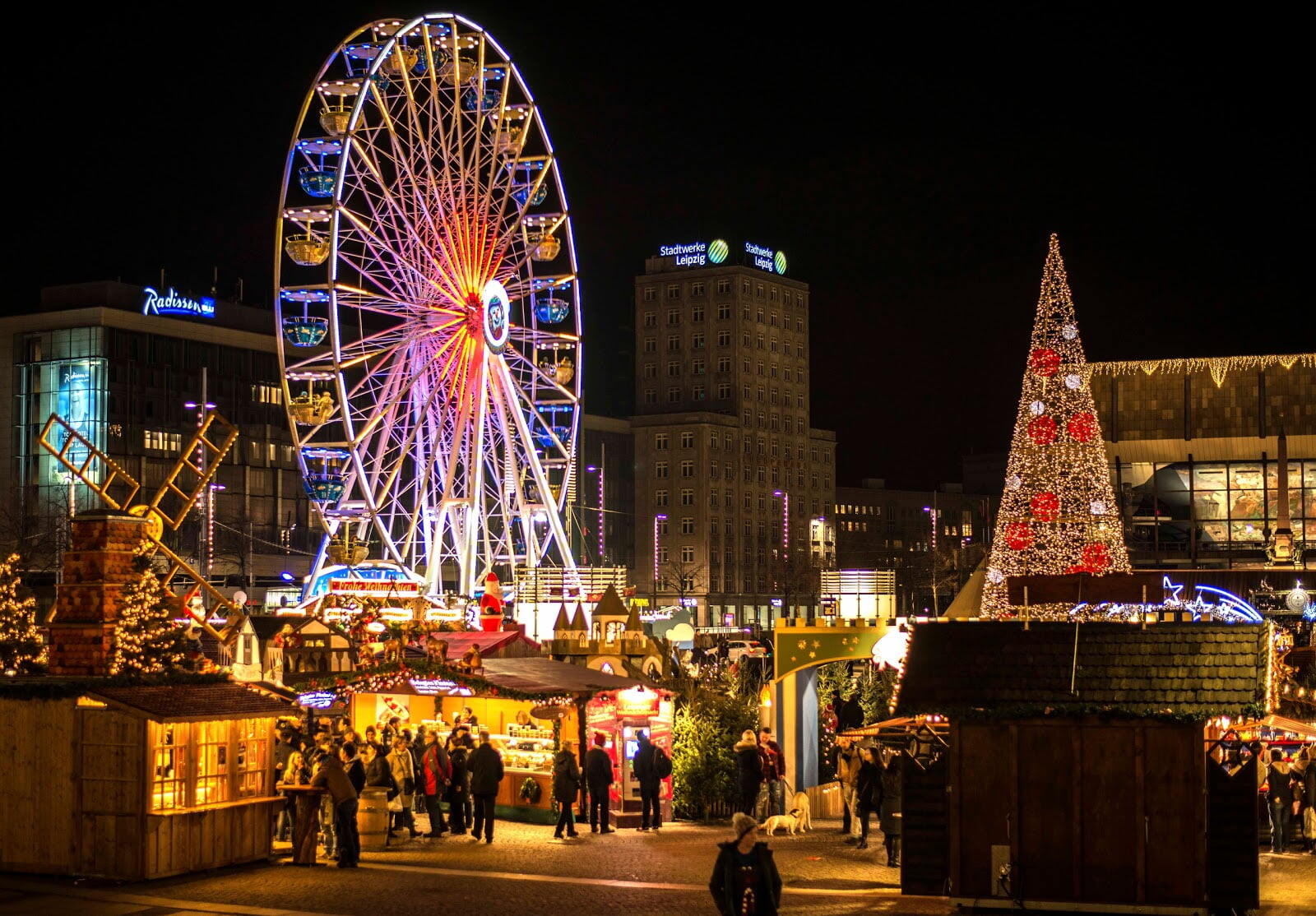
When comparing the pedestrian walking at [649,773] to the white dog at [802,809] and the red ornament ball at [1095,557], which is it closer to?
the white dog at [802,809]

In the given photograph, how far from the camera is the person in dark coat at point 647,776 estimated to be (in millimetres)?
26234

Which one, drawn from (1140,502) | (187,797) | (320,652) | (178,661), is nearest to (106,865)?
(187,797)

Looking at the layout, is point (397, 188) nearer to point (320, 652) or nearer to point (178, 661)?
point (320, 652)

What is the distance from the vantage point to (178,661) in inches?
866

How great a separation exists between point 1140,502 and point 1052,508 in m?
37.7

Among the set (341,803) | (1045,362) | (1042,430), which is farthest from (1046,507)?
(341,803)

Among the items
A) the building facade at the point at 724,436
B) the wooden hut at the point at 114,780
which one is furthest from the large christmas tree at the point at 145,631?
the building facade at the point at 724,436

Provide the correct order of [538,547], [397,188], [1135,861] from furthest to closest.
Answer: [538,547]
[397,188]
[1135,861]

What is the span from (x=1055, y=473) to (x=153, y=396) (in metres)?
81.0

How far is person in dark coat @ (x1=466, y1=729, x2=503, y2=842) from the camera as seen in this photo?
78.9ft

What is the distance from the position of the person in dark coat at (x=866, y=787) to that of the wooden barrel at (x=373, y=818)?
652 centimetres

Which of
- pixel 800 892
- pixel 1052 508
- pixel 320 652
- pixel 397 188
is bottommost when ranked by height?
pixel 800 892

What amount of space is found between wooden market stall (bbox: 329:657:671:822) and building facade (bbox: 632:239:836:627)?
11343 centimetres

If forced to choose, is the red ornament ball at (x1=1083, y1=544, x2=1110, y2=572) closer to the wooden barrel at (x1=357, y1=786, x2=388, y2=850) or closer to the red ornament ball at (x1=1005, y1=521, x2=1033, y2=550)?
the red ornament ball at (x1=1005, y1=521, x2=1033, y2=550)
